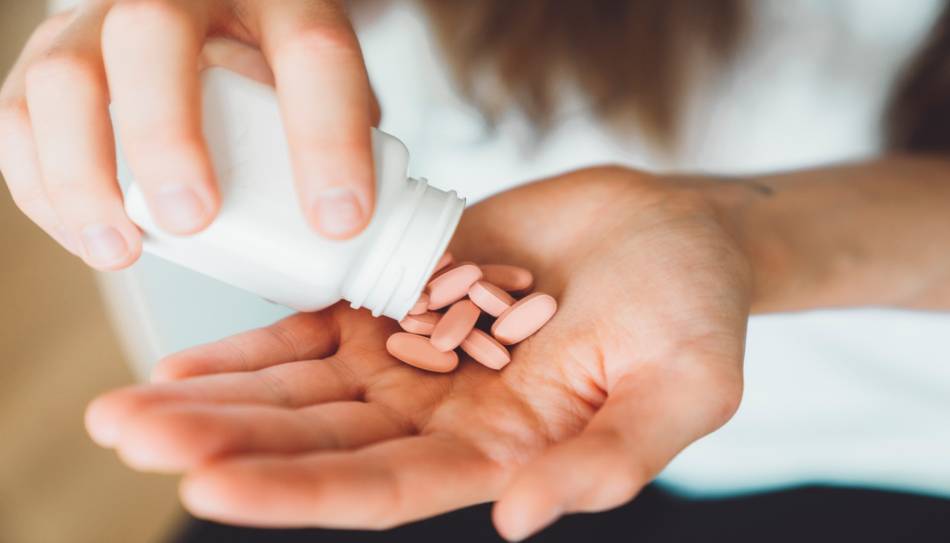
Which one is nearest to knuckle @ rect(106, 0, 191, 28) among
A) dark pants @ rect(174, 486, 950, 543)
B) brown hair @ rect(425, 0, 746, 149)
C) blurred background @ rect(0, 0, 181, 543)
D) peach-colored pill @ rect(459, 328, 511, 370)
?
peach-colored pill @ rect(459, 328, 511, 370)

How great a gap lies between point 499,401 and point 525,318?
0.15 meters

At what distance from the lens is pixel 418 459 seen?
2.15ft

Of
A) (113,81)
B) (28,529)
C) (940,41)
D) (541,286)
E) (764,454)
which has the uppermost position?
(940,41)

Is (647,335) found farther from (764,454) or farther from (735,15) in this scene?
(735,15)

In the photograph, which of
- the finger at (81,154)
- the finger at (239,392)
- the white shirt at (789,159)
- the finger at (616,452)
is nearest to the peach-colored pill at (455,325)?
the finger at (239,392)

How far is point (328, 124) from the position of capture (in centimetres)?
76

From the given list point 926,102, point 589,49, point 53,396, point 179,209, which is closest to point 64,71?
point 179,209

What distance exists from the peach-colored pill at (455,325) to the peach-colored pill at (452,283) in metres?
0.02

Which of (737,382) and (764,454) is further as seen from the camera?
(764,454)

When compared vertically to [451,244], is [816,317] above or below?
below

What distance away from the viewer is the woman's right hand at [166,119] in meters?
0.73

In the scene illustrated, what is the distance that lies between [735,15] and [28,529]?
83.2 inches

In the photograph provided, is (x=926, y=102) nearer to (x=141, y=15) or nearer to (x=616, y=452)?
(x=616, y=452)

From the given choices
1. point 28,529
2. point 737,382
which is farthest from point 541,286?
point 28,529
